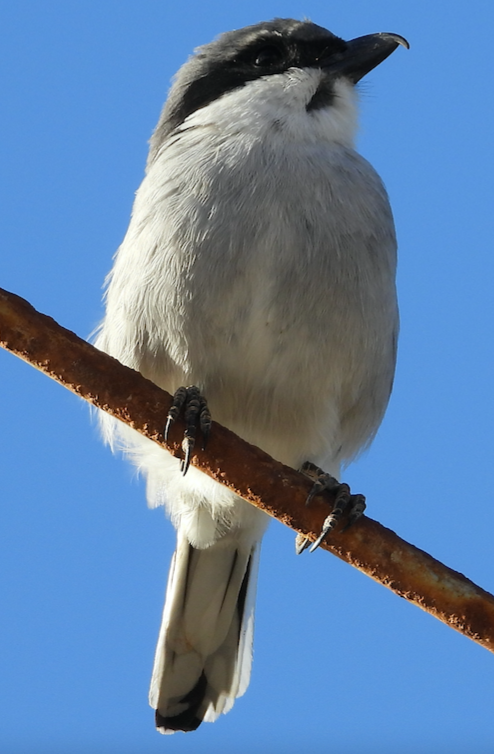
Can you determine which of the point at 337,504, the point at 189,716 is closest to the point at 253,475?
the point at 337,504

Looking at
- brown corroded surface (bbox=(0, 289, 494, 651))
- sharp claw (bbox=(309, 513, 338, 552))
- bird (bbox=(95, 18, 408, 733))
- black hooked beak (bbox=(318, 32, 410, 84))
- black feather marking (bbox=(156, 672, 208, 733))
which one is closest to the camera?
brown corroded surface (bbox=(0, 289, 494, 651))

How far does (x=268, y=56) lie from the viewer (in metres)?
4.99

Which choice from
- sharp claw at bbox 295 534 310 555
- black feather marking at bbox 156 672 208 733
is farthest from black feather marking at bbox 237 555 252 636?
sharp claw at bbox 295 534 310 555

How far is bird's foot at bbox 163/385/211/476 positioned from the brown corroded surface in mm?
35

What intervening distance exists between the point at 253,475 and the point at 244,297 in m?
1.00

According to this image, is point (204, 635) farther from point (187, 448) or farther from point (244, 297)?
point (244, 297)

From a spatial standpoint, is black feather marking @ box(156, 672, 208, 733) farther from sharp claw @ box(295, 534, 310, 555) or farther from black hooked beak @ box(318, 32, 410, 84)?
black hooked beak @ box(318, 32, 410, 84)

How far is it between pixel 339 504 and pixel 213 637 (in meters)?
1.77

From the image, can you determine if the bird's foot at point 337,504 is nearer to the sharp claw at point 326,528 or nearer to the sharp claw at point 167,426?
the sharp claw at point 326,528

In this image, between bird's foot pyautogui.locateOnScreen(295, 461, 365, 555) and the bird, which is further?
the bird

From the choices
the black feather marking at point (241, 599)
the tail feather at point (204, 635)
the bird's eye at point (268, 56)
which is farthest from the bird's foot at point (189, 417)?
the bird's eye at point (268, 56)

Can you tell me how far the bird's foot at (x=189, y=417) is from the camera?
359 centimetres

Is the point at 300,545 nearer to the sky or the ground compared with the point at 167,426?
nearer to the sky

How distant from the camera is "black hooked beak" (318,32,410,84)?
16.5 feet
